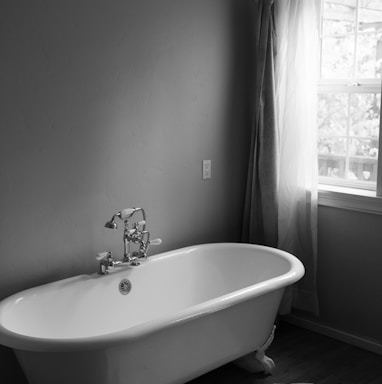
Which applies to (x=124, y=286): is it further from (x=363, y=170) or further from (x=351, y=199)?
(x=363, y=170)

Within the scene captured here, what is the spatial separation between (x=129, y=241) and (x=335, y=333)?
147 centimetres

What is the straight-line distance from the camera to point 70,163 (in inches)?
118

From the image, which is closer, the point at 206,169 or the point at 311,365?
the point at 311,365

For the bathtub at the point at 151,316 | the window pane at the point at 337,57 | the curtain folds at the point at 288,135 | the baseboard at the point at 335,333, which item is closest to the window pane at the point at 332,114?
the window pane at the point at 337,57

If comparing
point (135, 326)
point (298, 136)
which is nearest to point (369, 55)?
point (298, 136)

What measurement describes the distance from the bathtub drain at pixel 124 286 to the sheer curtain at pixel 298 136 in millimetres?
1059

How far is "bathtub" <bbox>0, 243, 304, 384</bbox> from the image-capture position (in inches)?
90.3

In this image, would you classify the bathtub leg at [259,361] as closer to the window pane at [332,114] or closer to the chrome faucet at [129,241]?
the chrome faucet at [129,241]

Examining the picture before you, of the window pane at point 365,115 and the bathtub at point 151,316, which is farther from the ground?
the window pane at point 365,115

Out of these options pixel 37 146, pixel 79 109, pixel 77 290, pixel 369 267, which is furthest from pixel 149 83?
pixel 369 267

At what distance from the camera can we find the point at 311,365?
3.34m

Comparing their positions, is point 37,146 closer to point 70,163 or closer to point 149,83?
point 70,163

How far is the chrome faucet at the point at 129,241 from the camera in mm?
3031

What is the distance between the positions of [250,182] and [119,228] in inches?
38.6
